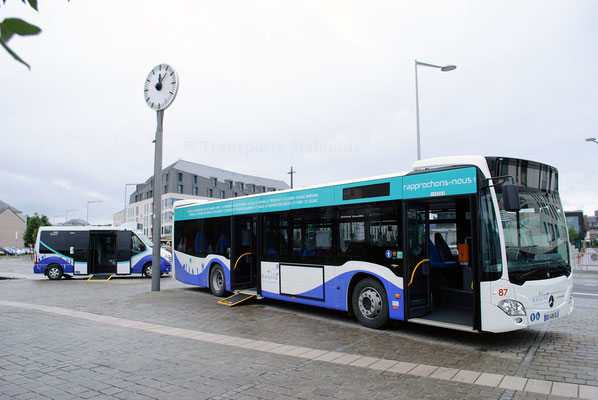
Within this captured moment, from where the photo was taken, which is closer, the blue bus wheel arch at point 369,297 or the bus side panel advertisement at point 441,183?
the bus side panel advertisement at point 441,183

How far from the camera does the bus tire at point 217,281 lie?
1215 centimetres

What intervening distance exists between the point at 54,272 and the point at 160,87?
37.9 ft

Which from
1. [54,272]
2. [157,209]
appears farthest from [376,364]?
[54,272]

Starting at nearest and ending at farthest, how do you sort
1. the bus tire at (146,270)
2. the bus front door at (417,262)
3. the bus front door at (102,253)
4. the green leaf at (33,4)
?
the green leaf at (33,4) → the bus front door at (417,262) → the bus front door at (102,253) → the bus tire at (146,270)

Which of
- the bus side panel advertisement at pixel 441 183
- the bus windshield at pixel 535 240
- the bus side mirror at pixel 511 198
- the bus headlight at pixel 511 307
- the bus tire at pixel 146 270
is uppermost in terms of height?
the bus side panel advertisement at pixel 441 183

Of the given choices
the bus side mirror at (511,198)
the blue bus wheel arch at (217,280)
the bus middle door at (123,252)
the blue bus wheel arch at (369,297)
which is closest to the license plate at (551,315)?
the bus side mirror at (511,198)

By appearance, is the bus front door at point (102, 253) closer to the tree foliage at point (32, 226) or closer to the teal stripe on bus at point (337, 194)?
the teal stripe on bus at point (337, 194)

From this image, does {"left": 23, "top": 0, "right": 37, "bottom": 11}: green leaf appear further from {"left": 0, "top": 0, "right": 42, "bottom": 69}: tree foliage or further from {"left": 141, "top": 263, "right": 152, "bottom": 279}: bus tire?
{"left": 141, "top": 263, "right": 152, "bottom": 279}: bus tire

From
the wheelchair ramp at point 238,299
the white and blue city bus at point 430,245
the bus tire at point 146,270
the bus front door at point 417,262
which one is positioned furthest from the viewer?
the bus tire at point 146,270

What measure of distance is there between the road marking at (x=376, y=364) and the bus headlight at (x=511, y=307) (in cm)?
124

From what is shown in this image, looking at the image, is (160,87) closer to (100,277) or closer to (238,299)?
(238,299)

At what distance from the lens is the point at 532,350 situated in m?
6.27

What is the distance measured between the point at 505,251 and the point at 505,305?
82cm

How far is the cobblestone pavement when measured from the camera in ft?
15.1
